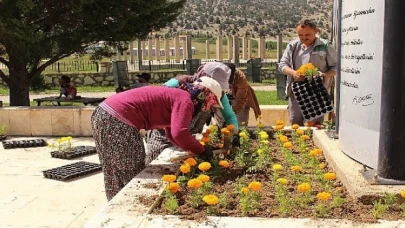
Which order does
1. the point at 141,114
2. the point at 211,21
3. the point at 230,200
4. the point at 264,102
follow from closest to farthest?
the point at 230,200, the point at 141,114, the point at 264,102, the point at 211,21

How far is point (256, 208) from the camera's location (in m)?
2.97

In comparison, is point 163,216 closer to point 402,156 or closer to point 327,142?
point 402,156

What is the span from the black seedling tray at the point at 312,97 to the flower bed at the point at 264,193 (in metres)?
1.32

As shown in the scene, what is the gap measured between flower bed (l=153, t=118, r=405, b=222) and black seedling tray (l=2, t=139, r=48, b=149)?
4.45m

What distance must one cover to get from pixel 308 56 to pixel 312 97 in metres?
0.45

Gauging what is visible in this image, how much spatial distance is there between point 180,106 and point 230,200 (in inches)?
31.9

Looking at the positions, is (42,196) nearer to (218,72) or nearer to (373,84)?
(218,72)

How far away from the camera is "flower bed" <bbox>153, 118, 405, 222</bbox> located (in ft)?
9.36

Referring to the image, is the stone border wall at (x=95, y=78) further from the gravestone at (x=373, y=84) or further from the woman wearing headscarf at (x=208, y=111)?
the gravestone at (x=373, y=84)

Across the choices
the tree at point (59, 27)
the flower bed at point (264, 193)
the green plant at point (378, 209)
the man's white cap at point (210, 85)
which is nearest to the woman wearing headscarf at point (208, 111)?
the man's white cap at point (210, 85)

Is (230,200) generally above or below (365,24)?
below

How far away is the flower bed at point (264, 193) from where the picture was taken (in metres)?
2.85

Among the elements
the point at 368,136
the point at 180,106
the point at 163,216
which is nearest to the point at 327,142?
the point at 368,136

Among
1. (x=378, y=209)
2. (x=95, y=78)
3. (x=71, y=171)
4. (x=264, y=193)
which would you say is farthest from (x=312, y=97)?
(x=95, y=78)
